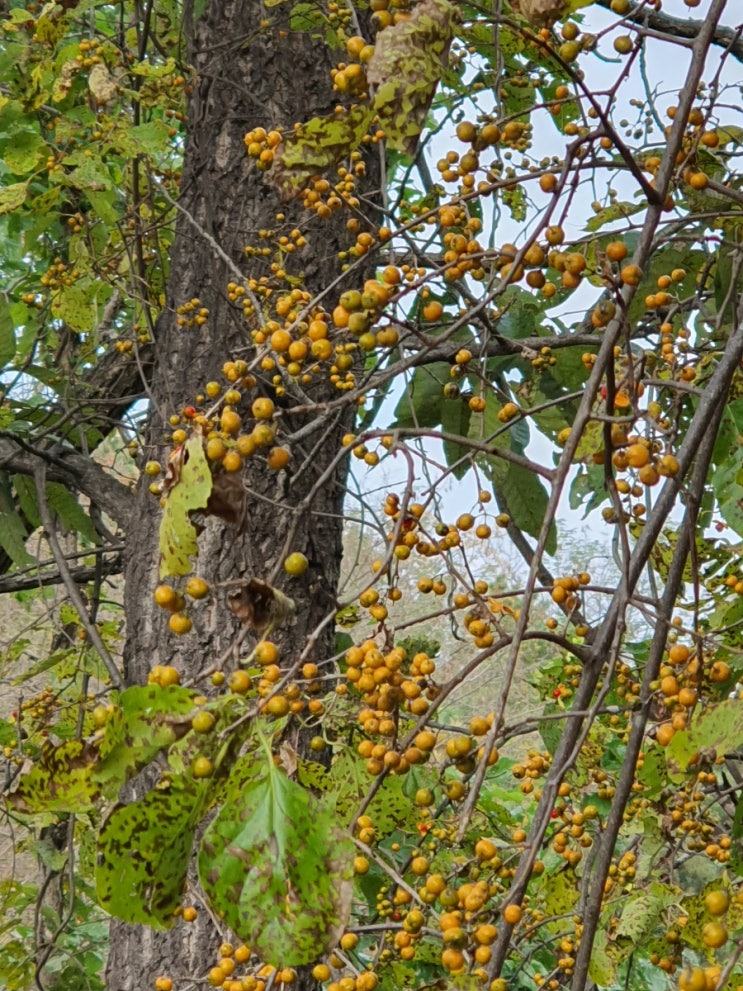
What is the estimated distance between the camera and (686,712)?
0.84m

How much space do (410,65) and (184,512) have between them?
37 centimetres

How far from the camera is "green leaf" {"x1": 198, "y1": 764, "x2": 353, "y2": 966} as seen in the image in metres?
0.64

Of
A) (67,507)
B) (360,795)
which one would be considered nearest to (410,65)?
(360,795)

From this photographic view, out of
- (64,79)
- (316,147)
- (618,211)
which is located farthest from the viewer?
(64,79)

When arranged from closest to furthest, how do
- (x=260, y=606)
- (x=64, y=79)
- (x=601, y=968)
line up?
1. (x=260, y=606)
2. (x=601, y=968)
3. (x=64, y=79)

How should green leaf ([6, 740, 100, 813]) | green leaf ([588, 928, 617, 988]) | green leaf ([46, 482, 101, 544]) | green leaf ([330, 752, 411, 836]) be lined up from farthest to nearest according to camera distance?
green leaf ([46, 482, 101, 544]), green leaf ([588, 928, 617, 988]), green leaf ([330, 752, 411, 836]), green leaf ([6, 740, 100, 813])

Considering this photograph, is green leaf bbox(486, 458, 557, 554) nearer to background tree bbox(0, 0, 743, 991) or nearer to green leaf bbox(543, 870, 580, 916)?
background tree bbox(0, 0, 743, 991)

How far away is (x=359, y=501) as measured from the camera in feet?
6.49

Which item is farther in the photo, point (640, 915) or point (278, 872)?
point (640, 915)

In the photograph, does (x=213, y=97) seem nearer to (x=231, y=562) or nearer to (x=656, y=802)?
(x=231, y=562)

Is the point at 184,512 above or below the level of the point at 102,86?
below

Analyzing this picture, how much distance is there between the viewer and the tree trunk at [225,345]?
180 cm

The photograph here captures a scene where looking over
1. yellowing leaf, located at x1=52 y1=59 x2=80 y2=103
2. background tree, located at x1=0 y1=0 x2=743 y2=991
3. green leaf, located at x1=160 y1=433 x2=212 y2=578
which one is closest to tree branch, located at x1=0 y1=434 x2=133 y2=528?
background tree, located at x1=0 y1=0 x2=743 y2=991

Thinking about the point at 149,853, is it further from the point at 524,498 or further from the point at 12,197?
the point at 12,197
